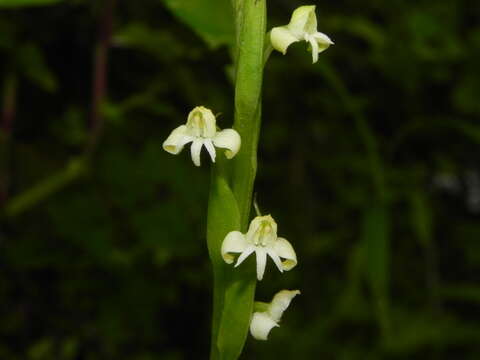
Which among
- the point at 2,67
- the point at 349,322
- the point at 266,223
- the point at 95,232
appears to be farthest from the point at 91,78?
the point at 266,223

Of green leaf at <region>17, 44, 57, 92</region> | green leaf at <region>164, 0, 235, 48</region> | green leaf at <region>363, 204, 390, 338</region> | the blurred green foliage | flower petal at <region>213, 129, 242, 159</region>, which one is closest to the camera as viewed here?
flower petal at <region>213, 129, 242, 159</region>

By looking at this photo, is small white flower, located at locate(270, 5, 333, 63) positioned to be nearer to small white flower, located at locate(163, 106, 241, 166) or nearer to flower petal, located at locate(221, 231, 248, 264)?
small white flower, located at locate(163, 106, 241, 166)

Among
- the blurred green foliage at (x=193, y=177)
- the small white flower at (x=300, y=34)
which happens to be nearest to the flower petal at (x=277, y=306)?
the small white flower at (x=300, y=34)

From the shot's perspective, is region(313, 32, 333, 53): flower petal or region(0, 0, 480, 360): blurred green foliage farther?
region(0, 0, 480, 360): blurred green foliage

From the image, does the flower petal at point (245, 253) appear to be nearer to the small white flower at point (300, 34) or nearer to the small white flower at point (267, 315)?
the small white flower at point (267, 315)

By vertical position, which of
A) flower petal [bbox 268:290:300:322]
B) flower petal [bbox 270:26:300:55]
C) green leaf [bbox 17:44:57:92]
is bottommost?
flower petal [bbox 268:290:300:322]

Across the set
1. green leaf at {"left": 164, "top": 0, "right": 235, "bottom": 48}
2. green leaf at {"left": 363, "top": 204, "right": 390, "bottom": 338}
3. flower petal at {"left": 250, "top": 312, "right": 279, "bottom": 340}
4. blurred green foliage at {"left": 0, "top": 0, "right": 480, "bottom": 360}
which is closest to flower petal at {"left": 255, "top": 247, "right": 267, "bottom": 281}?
flower petal at {"left": 250, "top": 312, "right": 279, "bottom": 340}

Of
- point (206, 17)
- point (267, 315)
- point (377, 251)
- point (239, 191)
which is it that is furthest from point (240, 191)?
point (377, 251)
